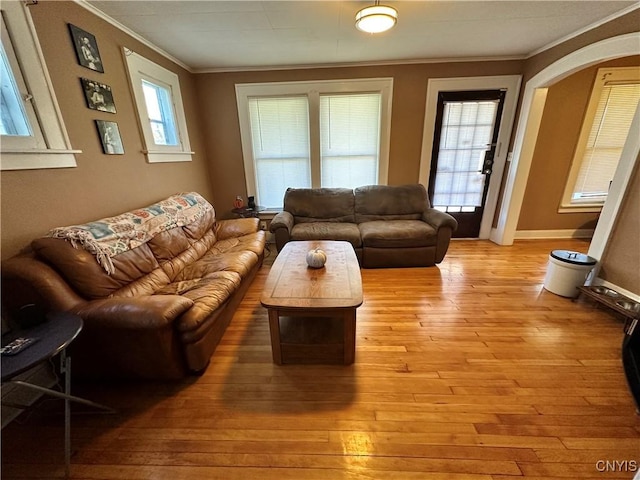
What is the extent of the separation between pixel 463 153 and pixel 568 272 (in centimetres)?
203

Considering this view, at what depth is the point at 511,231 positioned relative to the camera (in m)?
3.61

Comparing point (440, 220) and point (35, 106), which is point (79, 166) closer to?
point (35, 106)

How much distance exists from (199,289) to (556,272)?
10.2ft

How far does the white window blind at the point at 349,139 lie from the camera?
3469 millimetres

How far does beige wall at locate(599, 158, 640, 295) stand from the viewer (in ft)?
6.76

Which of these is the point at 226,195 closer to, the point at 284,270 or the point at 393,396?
the point at 284,270

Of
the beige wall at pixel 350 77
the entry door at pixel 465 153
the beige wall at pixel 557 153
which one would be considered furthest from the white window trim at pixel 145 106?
the beige wall at pixel 557 153

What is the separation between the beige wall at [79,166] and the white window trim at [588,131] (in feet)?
17.3

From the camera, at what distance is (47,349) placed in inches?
40.7

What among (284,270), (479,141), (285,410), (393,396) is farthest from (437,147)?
(285,410)

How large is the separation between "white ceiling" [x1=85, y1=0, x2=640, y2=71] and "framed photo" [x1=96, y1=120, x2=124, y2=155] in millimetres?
843

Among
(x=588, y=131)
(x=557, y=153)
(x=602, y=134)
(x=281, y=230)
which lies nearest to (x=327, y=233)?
(x=281, y=230)

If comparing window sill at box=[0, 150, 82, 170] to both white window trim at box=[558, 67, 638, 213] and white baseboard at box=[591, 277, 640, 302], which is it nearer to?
white baseboard at box=[591, 277, 640, 302]

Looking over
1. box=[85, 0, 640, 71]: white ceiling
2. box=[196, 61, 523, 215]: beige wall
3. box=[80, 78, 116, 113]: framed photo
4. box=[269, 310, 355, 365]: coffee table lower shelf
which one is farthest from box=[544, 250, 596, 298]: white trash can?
box=[80, 78, 116, 113]: framed photo
